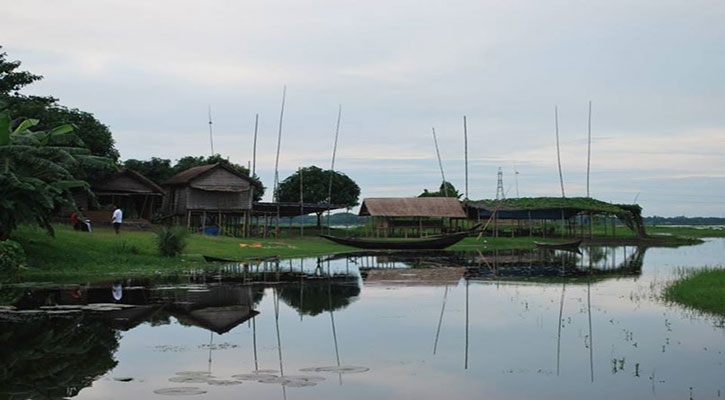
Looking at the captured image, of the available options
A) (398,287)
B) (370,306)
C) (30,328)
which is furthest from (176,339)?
(398,287)

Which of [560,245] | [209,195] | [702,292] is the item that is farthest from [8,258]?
[560,245]

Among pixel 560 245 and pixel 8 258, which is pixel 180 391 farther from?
pixel 560 245

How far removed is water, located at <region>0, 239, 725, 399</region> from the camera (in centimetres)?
968

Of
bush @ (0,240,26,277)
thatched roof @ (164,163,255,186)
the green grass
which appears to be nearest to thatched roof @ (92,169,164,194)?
thatched roof @ (164,163,255,186)

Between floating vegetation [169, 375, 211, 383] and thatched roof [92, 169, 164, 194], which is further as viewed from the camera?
thatched roof [92, 169, 164, 194]

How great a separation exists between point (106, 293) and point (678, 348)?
12932 millimetres

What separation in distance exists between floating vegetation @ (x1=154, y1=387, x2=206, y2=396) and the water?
71 millimetres

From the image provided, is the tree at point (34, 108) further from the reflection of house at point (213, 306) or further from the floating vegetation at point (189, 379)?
the floating vegetation at point (189, 379)

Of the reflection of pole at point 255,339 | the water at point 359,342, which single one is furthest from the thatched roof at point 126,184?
the reflection of pole at point 255,339

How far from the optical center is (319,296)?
20.0 metres

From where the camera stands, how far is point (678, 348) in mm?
12531

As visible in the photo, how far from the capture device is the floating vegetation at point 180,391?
29.8 feet

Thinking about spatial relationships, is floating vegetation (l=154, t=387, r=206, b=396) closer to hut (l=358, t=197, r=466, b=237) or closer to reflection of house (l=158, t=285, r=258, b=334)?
reflection of house (l=158, t=285, r=258, b=334)

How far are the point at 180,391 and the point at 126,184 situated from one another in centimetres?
3614
